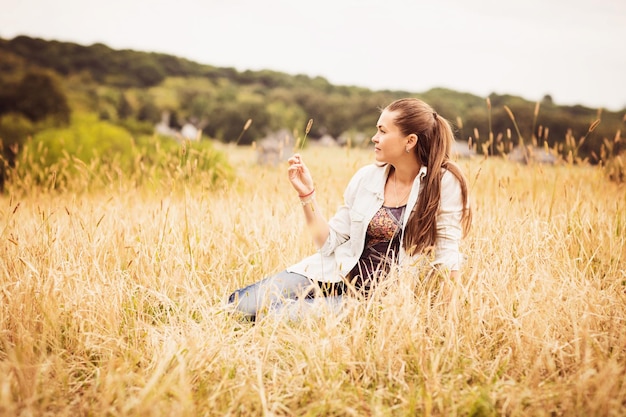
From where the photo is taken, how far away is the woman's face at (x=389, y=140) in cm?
224

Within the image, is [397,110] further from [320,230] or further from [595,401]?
[595,401]

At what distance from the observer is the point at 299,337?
1753 millimetres

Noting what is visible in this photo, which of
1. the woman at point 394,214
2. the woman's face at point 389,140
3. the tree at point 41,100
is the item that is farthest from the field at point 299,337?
the tree at point 41,100

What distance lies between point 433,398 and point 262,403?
2.01 feet

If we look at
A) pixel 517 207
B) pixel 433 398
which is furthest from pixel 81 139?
pixel 433 398

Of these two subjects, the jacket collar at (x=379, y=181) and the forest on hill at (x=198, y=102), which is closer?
the jacket collar at (x=379, y=181)

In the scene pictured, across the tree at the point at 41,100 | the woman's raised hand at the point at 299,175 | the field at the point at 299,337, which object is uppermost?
the tree at the point at 41,100

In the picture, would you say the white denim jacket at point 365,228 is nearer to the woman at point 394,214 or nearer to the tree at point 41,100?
the woman at point 394,214

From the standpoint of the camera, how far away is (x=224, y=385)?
1.55 meters

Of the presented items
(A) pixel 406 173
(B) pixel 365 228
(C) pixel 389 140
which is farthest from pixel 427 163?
(B) pixel 365 228

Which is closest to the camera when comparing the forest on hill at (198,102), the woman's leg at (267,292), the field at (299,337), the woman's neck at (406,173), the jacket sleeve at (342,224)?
the field at (299,337)

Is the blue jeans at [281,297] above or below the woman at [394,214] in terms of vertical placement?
below

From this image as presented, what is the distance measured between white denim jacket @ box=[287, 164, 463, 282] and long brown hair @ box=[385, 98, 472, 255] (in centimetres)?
3

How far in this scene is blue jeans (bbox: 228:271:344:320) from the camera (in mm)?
1990
